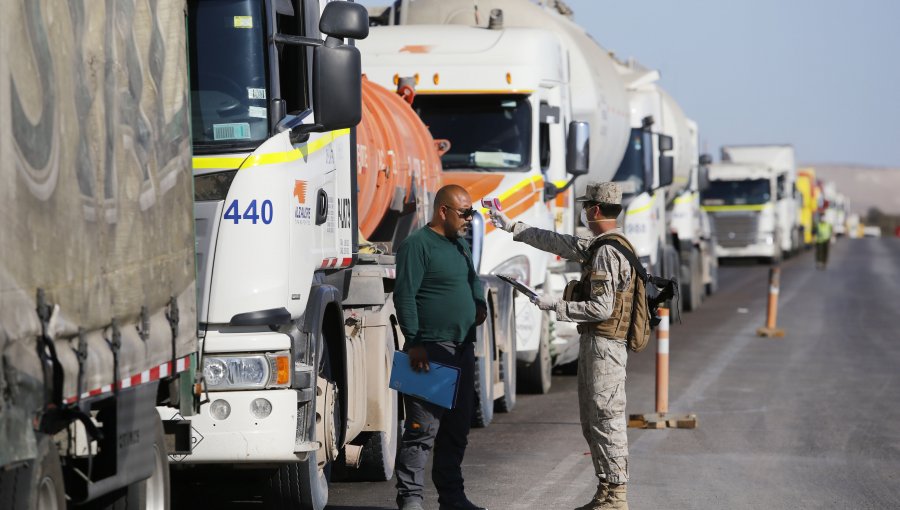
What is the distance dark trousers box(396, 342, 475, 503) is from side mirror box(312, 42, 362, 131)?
126 centimetres

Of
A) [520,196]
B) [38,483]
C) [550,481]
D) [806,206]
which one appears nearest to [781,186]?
[806,206]

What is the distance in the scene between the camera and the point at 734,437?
1216cm

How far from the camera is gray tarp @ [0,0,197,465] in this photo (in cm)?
476

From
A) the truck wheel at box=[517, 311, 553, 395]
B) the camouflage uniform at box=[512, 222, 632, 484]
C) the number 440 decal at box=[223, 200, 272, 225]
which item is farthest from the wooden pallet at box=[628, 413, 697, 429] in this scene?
the number 440 decal at box=[223, 200, 272, 225]

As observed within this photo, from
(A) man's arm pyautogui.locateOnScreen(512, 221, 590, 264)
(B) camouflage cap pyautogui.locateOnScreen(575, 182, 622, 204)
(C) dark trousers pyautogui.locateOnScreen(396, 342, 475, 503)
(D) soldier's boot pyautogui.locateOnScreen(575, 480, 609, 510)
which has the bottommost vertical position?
(D) soldier's boot pyautogui.locateOnScreen(575, 480, 609, 510)

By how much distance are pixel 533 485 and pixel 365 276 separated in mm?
1668

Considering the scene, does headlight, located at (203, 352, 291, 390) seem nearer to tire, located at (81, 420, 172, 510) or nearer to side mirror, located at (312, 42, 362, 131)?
tire, located at (81, 420, 172, 510)

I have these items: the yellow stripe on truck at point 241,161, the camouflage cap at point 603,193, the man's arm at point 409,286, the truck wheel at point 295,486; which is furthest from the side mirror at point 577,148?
the yellow stripe on truck at point 241,161

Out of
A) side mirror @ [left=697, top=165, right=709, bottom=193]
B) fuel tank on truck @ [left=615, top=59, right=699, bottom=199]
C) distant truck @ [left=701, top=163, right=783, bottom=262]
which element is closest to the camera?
fuel tank on truck @ [left=615, top=59, right=699, bottom=199]

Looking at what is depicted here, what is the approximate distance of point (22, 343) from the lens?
4.75 meters

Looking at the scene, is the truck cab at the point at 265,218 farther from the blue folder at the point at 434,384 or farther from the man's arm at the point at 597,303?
the man's arm at the point at 597,303

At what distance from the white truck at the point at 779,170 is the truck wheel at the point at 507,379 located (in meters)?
37.9

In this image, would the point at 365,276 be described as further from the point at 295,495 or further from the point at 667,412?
the point at 667,412

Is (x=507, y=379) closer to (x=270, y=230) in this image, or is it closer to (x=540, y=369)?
(x=540, y=369)
